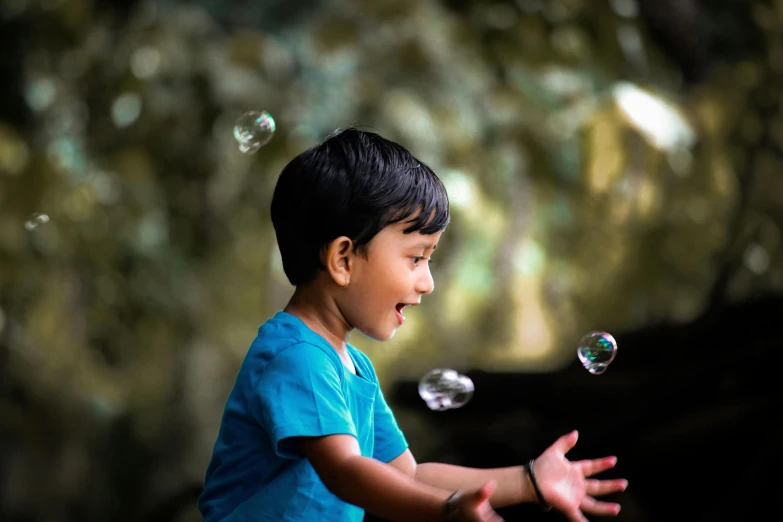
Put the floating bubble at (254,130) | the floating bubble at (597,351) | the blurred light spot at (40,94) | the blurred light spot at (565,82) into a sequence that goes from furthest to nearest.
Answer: the blurred light spot at (40,94) → the blurred light spot at (565,82) → the floating bubble at (254,130) → the floating bubble at (597,351)

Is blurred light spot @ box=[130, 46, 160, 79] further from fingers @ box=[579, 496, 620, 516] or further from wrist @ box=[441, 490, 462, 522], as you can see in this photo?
wrist @ box=[441, 490, 462, 522]

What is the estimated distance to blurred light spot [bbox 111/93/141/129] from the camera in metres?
3.98

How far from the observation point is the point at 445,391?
2035mm

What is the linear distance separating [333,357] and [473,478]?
293 millimetres

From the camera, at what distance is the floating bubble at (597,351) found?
75.1 inches

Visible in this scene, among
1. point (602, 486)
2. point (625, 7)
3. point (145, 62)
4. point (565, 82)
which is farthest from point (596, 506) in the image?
point (145, 62)

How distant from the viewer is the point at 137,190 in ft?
14.2

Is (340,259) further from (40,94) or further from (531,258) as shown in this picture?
(531,258)

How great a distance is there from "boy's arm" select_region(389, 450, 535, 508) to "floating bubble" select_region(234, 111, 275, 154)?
98cm

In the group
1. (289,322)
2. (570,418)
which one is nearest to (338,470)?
(289,322)

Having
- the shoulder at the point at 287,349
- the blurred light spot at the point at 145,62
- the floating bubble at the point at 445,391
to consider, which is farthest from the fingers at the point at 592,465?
the blurred light spot at the point at 145,62

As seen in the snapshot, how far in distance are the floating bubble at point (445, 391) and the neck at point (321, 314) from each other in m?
0.62

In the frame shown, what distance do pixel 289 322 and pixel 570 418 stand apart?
2090 millimetres

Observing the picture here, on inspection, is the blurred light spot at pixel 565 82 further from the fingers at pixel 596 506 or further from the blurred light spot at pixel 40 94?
the fingers at pixel 596 506
